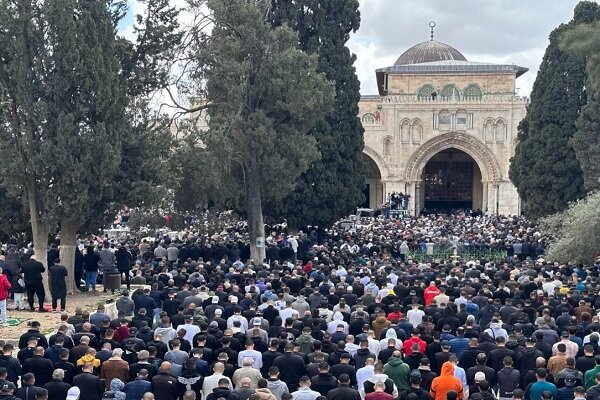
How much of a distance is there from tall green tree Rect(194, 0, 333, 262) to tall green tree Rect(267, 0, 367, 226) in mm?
5140

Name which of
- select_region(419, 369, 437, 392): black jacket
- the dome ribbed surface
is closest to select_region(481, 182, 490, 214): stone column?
the dome ribbed surface

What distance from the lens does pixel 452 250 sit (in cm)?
2914

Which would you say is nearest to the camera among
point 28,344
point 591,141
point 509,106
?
point 28,344

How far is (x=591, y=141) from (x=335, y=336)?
24.5m

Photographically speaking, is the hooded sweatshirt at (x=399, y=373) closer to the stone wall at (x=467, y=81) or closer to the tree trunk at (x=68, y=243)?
the tree trunk at (x=68, y=243)

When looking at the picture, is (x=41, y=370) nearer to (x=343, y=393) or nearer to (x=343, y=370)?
(x=343, y=370)

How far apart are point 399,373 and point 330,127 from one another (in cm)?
2228

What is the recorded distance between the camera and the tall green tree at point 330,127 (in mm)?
30234

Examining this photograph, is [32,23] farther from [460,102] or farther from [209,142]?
[460,102]

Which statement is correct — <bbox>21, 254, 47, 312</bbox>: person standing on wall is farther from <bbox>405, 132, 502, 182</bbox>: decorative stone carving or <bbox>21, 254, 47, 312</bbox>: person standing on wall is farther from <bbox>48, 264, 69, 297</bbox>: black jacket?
<bbox>405, 132, 502, 182</bbox>: decorative stone carving

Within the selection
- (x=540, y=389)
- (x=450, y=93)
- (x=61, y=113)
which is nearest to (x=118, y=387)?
(x=540, y=389)

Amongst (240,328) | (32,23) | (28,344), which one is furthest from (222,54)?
(28,344)

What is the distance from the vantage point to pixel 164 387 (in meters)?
9.31

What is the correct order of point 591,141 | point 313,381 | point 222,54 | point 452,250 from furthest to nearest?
point 591,141 → point 452,250 → point 222,54 → point 313,381
